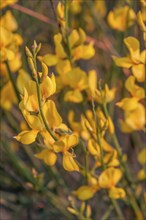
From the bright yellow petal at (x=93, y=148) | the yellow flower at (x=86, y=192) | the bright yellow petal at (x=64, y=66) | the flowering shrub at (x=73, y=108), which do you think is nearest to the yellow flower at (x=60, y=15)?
the flowering shrub at (x=73, y=108)

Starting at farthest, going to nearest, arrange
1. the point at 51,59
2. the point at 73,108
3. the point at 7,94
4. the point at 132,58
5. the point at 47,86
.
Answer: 1. the point at 73,108
2. the point at 7,94
3. the point at 51,59
4. the point at 132,58
5. the point at 47,86

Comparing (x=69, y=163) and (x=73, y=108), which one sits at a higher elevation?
(x=69, y=163)

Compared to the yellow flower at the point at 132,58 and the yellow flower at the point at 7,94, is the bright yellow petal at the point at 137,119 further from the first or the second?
the yellow flower at the point at 7,94

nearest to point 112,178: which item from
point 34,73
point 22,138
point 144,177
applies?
point 144,177

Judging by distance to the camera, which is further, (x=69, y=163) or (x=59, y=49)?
(x=59, y=49)

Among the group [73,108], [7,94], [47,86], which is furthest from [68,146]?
[73,108]

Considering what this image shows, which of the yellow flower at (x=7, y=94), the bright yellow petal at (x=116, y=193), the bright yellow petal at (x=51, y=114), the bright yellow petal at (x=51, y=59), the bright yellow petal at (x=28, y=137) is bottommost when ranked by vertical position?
the bright yellow petal at (x=116, y=193)

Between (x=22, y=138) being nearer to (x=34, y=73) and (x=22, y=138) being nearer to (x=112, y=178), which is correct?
(x=34, y=73)

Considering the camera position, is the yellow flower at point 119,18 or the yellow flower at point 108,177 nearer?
the yellow flower at point 108,177

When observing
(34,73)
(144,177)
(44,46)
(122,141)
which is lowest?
(122,141)

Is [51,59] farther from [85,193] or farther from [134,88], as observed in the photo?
[85,193]

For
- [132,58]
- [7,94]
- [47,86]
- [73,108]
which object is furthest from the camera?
[73,108]
